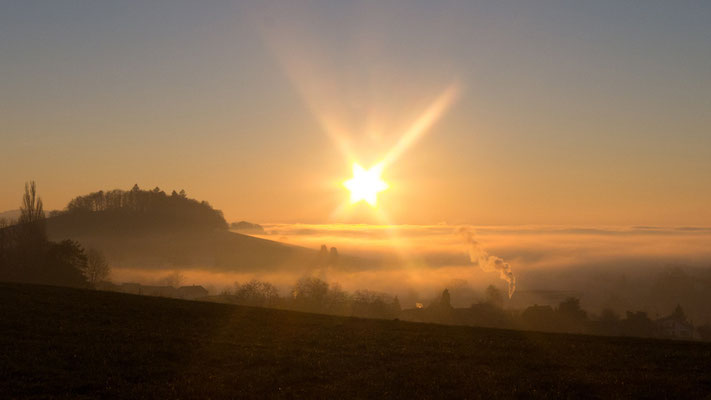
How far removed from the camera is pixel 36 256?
99000 millimetres

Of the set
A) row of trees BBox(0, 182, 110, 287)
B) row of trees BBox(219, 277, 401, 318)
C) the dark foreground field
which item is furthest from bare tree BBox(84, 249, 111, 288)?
the dark foreground field

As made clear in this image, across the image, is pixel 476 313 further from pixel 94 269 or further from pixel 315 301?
pixel 94 269

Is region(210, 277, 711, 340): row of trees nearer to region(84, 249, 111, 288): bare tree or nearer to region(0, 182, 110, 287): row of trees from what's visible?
region(84, 249, 111, 288): bare tree

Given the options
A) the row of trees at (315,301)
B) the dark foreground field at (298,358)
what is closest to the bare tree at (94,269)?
the row of trees at (315,301)

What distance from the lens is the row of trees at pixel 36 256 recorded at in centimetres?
9100

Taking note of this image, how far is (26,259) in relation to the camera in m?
99.8

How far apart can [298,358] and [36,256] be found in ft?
294

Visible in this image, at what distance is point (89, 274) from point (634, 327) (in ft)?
448

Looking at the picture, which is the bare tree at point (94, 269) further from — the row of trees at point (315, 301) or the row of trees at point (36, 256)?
the row of trees at point (315, 301)

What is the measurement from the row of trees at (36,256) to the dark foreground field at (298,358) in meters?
54.4

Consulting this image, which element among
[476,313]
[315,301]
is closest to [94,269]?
[315,301]

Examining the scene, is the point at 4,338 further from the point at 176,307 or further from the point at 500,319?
the point at 500,319

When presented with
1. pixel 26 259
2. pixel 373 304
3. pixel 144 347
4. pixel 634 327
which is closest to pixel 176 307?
pixel 144 347

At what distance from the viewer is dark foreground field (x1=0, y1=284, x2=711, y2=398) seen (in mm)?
21969
